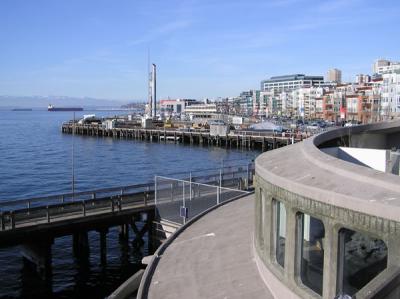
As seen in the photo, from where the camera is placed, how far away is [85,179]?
5091 cm

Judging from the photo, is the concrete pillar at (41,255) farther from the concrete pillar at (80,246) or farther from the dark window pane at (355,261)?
the dark window pane at (355,261)

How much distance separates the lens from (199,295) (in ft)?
31.5

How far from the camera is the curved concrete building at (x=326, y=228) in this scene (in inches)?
254

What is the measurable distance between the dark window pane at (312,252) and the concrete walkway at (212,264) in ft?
4.55

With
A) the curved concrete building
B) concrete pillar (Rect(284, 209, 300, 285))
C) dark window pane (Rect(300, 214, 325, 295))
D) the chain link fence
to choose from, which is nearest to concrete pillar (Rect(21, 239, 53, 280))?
the chain link fence

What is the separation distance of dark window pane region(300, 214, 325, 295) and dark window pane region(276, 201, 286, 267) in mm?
763

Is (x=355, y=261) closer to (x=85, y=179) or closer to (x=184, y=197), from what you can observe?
(x=184, y=197)

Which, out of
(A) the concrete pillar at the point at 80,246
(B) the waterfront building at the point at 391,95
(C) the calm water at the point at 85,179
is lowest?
(C) the calm water at the point at 85,179

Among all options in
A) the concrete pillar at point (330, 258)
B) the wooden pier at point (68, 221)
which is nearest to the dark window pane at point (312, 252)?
the concrete pillar at point (330, 258)

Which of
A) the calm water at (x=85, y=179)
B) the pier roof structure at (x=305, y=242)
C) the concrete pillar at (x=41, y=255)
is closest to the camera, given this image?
the pier roof structure at (x=305, y=242)

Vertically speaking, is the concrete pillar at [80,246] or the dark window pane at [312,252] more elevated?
the dark window pane at [312,252]

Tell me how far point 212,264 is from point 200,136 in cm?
8639

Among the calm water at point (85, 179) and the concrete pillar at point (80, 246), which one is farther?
the concrete pillar at point (80, 246)

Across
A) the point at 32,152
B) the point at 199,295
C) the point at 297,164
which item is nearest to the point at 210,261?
the point at 199,295
